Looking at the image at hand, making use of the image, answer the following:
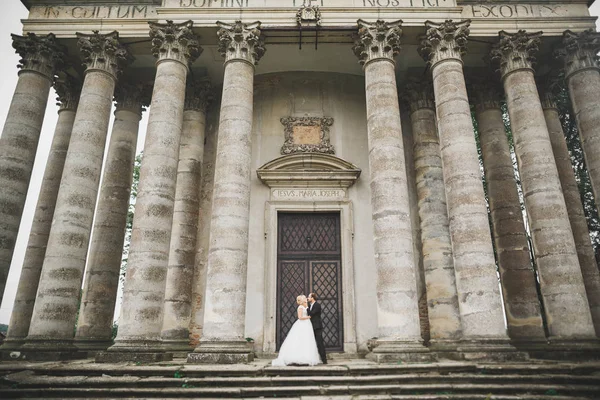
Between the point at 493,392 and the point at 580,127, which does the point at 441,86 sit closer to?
the point at 580,127

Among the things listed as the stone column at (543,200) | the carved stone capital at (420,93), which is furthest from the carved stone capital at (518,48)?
the carved stone capital at (420,93)

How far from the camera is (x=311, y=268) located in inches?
561

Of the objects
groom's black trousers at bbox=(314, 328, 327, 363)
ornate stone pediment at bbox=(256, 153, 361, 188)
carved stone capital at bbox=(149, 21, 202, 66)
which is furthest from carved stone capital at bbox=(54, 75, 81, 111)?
groom's black trousers at bbox=(314, 328, 327, 363)

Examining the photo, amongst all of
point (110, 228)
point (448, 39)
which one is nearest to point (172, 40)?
point (110, 228)

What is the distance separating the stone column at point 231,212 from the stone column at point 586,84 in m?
9.77

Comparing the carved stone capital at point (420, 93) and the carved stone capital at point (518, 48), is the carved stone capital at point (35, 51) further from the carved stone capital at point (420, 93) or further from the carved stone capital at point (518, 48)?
the carved stone capital at point (518, 48)

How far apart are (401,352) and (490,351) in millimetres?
2080

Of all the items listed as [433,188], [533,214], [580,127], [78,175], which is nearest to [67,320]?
[78,175]

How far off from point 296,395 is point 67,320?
7.08m

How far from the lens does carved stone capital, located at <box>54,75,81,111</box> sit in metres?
A: 15.3

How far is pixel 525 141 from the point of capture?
12.7m

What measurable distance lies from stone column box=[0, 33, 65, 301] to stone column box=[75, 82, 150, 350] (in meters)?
2.32

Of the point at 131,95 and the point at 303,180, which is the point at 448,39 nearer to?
the point at 303,180

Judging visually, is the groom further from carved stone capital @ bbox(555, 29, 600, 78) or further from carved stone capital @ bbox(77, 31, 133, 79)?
carved stone capital @ bbox(555, 29, 600, 78)
